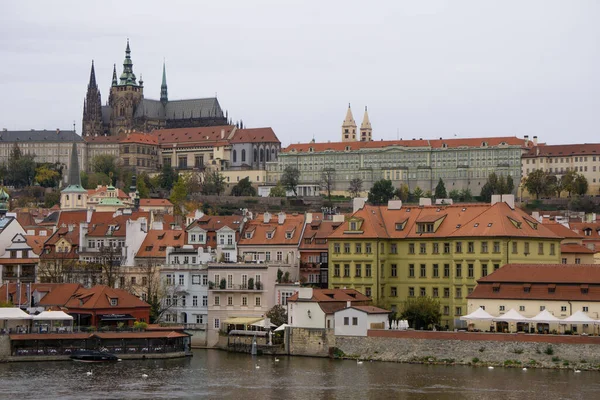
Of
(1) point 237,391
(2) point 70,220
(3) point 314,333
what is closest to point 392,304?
(3) point 314,333

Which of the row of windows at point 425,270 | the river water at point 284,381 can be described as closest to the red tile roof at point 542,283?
the row of windows at point 425,270

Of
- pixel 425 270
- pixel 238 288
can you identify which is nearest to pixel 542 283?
pixel 425 270

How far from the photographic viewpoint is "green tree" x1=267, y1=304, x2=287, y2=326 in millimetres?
79125

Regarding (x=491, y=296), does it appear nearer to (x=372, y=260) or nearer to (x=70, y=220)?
(x=372, y=260)

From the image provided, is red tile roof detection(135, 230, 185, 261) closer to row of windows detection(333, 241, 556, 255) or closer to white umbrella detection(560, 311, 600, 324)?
row of windows detection(333, 241, 556, 255)

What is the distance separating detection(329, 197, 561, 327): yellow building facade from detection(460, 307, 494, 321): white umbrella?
18.7 ft

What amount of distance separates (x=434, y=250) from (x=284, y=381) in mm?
19251

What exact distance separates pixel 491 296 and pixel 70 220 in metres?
45.3

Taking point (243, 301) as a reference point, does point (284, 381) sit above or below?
below

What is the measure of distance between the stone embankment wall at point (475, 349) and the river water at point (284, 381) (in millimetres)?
856

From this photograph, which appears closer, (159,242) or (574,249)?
(574,249)

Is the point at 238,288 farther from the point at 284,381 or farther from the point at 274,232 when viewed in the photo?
the point at 284,381

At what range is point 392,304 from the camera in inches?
3285

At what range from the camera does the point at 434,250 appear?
82625mm
